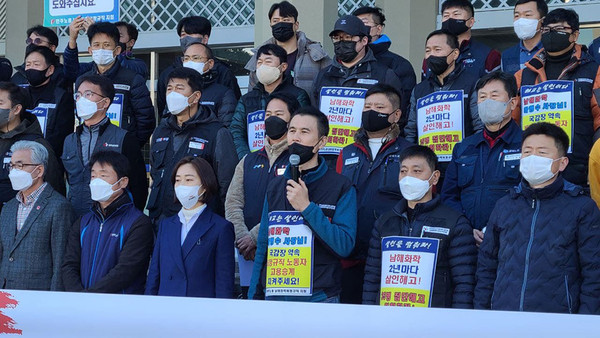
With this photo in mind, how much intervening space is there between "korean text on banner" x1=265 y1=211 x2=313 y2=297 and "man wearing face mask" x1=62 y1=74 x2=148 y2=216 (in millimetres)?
1761

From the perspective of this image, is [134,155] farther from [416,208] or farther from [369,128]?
[416,208]

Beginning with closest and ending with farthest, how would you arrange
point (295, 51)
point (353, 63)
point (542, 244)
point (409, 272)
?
point (542, 244)
point (409, 272)
point (353, 63)
point (295, 51)

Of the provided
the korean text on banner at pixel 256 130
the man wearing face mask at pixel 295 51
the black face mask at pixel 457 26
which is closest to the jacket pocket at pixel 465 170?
the korean text on banner at pixel 256 130

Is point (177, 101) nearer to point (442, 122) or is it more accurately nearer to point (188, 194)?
point (188, 194)

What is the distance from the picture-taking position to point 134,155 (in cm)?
691

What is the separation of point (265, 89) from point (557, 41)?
216 centimetres

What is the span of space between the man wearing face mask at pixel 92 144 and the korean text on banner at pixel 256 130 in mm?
804

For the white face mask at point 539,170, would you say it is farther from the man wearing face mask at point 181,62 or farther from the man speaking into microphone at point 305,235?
the man wearing face mask at point 181,62

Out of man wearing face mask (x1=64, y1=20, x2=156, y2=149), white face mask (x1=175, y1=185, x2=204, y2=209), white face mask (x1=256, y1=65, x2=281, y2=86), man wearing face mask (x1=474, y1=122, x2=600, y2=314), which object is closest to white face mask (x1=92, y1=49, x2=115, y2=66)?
man wearing face mask (x1=64, y1=20, x2=156, y2=149)

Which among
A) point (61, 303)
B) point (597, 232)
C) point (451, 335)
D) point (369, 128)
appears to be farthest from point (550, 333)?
point (369, 128)

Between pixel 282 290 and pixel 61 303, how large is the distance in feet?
7.11

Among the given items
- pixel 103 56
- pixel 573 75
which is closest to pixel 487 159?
pixel 573 75

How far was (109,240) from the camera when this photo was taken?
20.0 feet

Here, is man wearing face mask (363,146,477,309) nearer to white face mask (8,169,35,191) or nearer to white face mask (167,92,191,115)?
white face mask (167,92,191,115)
